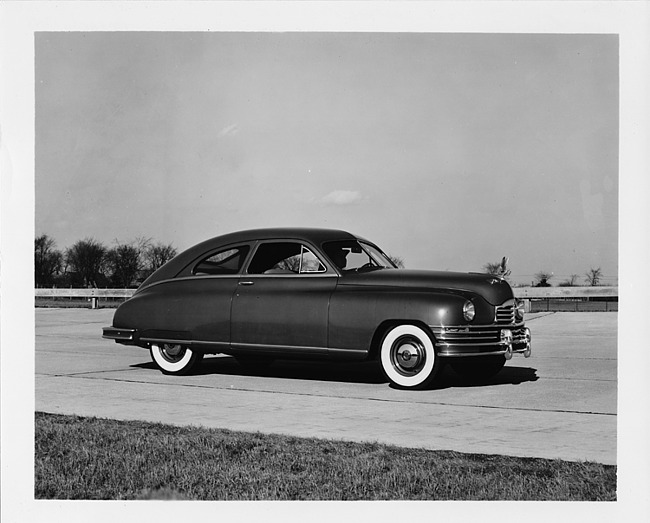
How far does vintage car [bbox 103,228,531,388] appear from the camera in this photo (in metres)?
8.35

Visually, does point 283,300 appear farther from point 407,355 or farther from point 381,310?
point 407,355

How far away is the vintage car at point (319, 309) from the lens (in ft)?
27.4

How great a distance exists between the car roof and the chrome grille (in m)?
1.67

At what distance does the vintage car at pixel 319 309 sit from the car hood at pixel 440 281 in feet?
0.04

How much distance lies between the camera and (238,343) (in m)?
Result: 9.11

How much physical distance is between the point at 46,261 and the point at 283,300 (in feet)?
9.83

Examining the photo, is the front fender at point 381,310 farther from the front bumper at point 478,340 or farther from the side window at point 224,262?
the side window at point 224,262

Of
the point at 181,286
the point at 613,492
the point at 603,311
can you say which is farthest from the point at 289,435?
the point at 603,311

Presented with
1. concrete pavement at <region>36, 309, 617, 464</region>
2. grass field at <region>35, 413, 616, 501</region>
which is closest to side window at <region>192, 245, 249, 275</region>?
concrete pavement at <region>36, 309, 617, 464</region>

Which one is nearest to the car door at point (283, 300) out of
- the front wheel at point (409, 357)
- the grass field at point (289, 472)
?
the front wheel at point (409, 357)

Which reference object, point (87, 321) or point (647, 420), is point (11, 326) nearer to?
point (647, 420)

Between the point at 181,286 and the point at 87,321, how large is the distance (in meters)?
9.20

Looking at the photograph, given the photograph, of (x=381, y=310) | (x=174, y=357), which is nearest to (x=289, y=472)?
(x=381, y=310)
